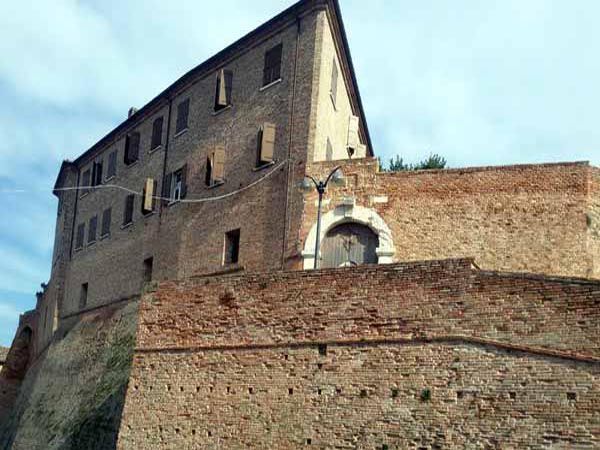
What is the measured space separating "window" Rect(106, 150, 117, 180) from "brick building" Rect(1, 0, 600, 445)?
9cm

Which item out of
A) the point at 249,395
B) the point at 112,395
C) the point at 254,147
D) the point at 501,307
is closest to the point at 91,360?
the point at 112,395

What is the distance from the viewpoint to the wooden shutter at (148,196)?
2956 centimetres

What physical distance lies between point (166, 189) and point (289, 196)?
23.6 feet

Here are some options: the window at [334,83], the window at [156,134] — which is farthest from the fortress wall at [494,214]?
the window at [156,134]

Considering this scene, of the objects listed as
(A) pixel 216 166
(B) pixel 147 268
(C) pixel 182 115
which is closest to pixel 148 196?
(B) pixel 147 268

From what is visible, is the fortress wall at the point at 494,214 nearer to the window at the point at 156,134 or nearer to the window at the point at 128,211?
the window at the point at 156,134

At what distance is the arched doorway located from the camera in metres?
21.9

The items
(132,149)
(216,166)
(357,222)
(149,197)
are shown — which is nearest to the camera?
(357,222)

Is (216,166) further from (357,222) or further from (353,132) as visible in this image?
(357,222)

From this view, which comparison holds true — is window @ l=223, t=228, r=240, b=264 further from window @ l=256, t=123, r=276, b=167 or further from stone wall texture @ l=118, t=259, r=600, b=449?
stone wall texture @ l=118, t=259, r=600, b=449

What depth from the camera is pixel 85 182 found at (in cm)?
3750

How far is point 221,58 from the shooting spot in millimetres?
27391

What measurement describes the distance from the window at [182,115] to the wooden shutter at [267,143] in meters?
5.13

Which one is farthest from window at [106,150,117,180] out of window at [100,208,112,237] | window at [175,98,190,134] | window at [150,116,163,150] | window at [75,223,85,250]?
window at [175,98,190,134]
